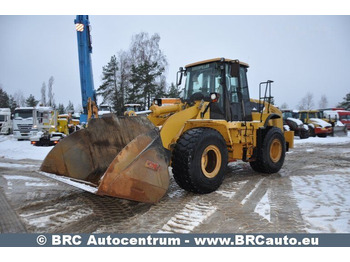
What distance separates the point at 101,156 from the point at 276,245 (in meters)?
3.00

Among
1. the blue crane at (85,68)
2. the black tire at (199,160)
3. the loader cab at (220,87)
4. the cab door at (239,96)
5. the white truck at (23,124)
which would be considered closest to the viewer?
the black tire at (199,160)

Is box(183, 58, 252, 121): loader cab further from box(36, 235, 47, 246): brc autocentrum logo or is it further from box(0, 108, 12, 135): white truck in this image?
box(0, 108, 12, 135): white truck

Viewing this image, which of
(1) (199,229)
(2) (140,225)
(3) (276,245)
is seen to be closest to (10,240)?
(2) (140,225)

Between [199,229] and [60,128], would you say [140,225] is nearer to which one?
[199,229]

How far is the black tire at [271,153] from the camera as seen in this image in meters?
5.39

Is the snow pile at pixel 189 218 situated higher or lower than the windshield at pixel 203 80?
lower

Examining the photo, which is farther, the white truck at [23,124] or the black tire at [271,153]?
the white truck at [23,124]

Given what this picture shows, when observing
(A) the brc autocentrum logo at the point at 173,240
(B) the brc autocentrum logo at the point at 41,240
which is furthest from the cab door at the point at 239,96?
(B) the brc autocentrum logo at the point at 41,240

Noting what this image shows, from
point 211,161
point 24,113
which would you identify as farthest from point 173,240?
point 24,113

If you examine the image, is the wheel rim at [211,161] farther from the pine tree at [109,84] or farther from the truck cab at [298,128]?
the pine tree at [109,84]

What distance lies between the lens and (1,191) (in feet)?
14.6

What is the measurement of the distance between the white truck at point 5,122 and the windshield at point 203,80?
17.2 metres

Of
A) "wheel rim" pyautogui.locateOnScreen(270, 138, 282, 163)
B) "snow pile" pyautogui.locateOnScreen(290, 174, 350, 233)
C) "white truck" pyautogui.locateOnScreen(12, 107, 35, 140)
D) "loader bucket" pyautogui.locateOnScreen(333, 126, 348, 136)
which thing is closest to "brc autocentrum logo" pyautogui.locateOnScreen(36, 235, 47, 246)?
"snow pile" pyautogui.locateOnScreen(290, 174, 350, 233)

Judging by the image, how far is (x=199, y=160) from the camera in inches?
150
